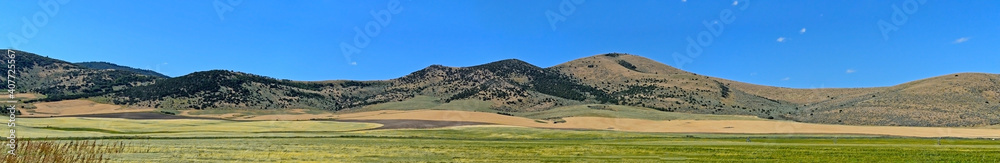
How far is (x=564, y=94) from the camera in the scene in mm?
168625

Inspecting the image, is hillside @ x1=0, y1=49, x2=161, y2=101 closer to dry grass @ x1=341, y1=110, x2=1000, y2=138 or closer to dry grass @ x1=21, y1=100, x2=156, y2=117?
dry grass @ x1=21, y1=100, x2=156, y2=117

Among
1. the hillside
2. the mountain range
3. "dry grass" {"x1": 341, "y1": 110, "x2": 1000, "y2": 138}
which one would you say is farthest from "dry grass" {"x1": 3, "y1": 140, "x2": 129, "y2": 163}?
the hillside

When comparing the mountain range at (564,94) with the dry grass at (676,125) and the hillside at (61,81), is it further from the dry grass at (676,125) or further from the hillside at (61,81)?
the dry grass at (676,125)

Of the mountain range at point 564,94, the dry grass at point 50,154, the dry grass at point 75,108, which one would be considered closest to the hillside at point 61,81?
the mountain range at point 564,94

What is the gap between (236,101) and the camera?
5743 inches

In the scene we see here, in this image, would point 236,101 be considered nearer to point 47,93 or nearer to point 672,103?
point 47,93

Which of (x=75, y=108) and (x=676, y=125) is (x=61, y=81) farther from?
(x=676, y=125)

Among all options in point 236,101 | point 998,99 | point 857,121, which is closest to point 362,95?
point 236,101

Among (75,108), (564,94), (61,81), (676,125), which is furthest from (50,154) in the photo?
(61,81)

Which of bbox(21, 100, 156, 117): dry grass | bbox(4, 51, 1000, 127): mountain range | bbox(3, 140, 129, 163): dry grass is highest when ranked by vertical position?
bbox(4, 51, 1000, 127): mountain range

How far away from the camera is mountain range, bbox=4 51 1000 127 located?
376 feet

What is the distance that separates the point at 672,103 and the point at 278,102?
114446mm

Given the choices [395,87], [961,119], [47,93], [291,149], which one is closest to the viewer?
[291,149]

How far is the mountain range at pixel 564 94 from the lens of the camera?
376 feet
